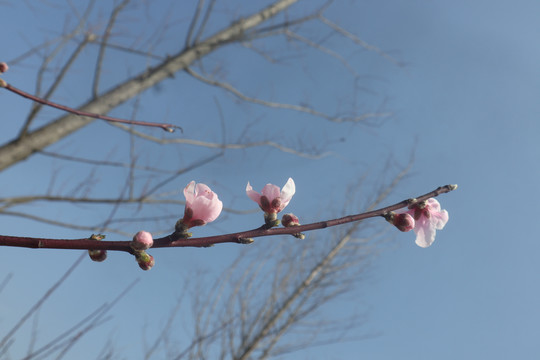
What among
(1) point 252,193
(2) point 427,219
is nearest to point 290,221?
(1) point 252,193

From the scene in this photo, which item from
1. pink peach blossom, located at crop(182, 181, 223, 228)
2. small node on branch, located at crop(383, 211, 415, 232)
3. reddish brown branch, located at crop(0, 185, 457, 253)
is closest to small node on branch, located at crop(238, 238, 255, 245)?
reddish brown branch, located at crop(0, 185, 457, 253)

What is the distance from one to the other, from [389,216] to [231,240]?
321 millimetres

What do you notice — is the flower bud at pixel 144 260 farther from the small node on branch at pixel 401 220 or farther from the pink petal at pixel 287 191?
the small node on branch at pixel 401 220

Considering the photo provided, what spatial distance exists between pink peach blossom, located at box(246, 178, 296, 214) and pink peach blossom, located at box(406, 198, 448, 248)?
270 millimetres

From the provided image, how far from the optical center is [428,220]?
2.76ft

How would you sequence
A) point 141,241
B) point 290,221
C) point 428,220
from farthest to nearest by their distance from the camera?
point 428,220
point 290,221
point 141,241

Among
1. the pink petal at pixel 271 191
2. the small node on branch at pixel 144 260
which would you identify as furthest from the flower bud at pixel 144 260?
the pink petal at pixel 271 191

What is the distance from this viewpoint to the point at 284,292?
4344mm

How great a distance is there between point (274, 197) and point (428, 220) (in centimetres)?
34

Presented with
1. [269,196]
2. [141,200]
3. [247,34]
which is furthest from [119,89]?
[269,196]

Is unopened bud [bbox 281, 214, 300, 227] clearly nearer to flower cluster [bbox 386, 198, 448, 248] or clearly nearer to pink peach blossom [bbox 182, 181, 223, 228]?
pink peach blossom [bbox 182, 181, 223, 228]

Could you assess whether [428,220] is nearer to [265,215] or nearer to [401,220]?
[401,220]

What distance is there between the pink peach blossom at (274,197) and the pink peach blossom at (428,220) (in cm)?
27

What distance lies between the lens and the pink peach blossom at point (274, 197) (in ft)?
2.36
